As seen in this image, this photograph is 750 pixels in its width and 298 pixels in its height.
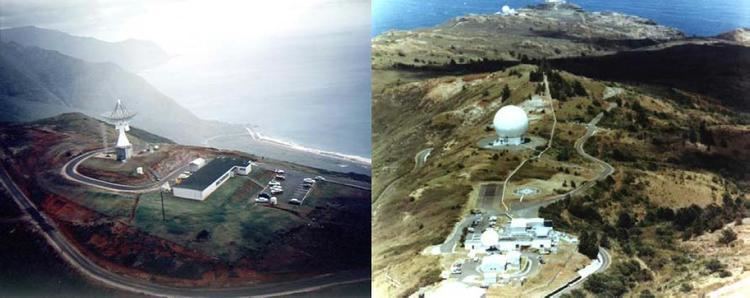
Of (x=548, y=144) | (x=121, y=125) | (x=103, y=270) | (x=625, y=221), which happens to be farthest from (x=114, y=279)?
(x=625, y=221)

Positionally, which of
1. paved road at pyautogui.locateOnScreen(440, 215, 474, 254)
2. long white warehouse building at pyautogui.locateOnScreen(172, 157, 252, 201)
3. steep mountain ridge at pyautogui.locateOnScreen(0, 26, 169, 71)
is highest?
steep mountain ridge at pyautogui.locateOnScreen(0, 26, 169, 71)

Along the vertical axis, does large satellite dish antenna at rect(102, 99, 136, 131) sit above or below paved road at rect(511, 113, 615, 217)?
above

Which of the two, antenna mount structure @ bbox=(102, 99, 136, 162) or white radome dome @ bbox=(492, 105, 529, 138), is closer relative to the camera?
antenna mount structure @ bbox=(102, 99, 136, 162)

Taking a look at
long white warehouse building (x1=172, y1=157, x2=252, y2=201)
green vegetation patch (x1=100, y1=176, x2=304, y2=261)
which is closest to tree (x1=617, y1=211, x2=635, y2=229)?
green vegetation patch (x1=100, y1=176, x2=304, y2=261)

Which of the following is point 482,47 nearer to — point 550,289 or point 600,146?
point 600,146

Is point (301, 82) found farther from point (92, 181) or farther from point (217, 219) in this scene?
point (92, 181)

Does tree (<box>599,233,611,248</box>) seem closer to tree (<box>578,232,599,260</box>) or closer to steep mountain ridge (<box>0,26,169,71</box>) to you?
tree (<box>578,232,599,260</box>)
